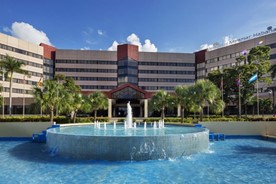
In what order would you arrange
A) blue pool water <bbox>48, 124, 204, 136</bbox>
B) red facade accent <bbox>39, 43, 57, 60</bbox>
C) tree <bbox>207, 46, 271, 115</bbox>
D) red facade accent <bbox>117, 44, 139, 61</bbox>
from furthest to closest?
1. red facade accent <bbox>39, 43, 57, 60</bbox>
2. red facade accent <bbox>117, 44, 139, 61</bbox>
3. tree <bbox>207, 46, 271, 115</bbox>
4. blue pool water <bbox>48, 124, 204, 136</bbox>

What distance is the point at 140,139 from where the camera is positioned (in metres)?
15.8

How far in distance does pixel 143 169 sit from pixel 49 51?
221 ft

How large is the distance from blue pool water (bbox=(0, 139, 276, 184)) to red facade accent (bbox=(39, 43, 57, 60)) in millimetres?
59143

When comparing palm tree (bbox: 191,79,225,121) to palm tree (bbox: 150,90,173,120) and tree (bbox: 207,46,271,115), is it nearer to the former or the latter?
palm tree (bbox: 150,90,173,120)

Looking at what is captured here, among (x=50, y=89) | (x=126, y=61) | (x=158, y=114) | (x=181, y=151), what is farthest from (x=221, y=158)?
(x=126, y=61)

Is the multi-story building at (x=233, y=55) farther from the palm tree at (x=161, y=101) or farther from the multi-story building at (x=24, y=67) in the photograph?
the multi-story building at (x=24, y=67)

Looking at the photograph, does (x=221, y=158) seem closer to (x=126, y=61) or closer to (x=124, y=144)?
(x=124, y=144)

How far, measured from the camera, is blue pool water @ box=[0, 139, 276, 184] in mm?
11396

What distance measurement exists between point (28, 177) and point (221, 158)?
12075 mm

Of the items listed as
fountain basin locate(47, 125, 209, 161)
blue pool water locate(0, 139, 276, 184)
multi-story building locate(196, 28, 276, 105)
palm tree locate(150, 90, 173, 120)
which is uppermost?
multi-story building locate(196, 28, 276, 105)

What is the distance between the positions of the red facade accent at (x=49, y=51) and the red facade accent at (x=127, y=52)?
20.0m

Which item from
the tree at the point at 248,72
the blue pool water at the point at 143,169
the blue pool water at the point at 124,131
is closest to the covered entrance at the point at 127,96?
the tree at the point at 248,72

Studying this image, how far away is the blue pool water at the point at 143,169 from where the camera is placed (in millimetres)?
11396

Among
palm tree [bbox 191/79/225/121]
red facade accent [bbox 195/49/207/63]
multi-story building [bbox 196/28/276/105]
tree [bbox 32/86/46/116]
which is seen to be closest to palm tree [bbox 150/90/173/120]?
palm tree [bbox 191/79/225/121]
